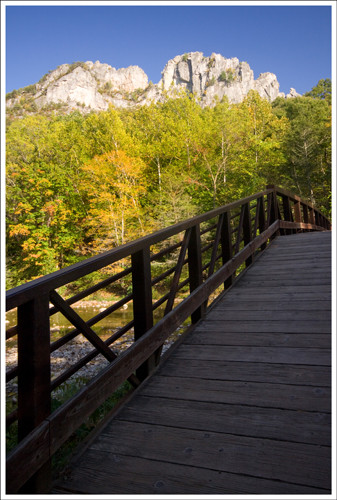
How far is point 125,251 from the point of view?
7.34 ft

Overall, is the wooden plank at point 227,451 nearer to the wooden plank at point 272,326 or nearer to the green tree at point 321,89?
the wooden plank at point 272,326

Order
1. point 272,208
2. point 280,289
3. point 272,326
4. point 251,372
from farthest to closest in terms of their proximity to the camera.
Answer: point 272,208 → point 280,289 → point 272,326 → point 251,372

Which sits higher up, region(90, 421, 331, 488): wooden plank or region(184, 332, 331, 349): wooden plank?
region(184, 332, 331, 349): wooden plank

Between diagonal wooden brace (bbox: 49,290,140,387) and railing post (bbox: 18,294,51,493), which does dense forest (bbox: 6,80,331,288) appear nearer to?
diagonal wooden brace (bbox: 49,290,140,387)

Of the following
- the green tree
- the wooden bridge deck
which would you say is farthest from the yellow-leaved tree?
the green tree

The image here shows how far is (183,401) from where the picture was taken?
6.59 ft

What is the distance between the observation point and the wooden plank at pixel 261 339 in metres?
2.60

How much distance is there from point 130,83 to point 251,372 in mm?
125267

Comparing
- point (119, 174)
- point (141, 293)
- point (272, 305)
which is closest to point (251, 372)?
point (141, 293)

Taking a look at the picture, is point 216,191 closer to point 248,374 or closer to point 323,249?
point 323,249

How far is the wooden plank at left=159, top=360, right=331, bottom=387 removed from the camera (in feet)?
6.88

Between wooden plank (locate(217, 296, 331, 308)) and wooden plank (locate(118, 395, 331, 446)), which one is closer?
wooden plank (locate(118, 395, 331, 446))

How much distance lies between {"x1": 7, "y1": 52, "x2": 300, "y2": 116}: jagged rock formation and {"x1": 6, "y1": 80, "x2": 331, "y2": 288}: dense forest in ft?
232

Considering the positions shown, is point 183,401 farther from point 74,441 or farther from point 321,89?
point 321,89
